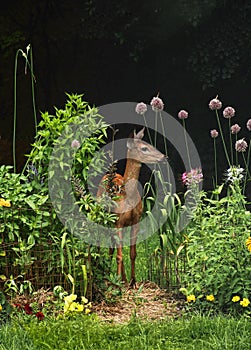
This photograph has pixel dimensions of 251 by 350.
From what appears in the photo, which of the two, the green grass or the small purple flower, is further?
the small purple flower

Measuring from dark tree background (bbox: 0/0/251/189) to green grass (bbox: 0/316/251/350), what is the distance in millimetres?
5797

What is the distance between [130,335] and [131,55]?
6477 mm

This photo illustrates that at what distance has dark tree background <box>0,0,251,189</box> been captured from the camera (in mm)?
9477

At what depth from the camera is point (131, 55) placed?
9.83 meters

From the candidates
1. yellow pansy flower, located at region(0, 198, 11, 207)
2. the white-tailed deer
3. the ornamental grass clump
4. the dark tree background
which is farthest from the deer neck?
the dark tree background

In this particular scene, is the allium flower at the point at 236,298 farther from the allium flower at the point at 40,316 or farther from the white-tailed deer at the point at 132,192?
the allium flower at the point at 40,316

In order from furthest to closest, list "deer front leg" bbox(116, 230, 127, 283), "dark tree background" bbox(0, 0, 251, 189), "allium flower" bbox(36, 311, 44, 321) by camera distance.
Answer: "dark tree background" bbox(0, 0, 251, 189)
"deer front leg" bbox(116, 230, 127, 283)
"allium flower" bbox(36, 311, 44, 321)

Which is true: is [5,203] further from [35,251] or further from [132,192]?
[132,192]

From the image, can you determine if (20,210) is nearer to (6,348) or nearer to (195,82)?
(6,348)

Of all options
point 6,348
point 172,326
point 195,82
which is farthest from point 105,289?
point 195,82

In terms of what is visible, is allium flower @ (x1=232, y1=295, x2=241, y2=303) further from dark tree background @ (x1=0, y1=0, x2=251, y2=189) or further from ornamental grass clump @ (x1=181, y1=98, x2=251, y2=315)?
dark tree background @ (x1=0, y1=0, x2=251, y2=189)

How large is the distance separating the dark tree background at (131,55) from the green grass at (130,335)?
5.80 metres

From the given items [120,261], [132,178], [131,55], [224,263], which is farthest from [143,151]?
[131,55]

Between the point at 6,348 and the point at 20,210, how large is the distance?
1.23m
